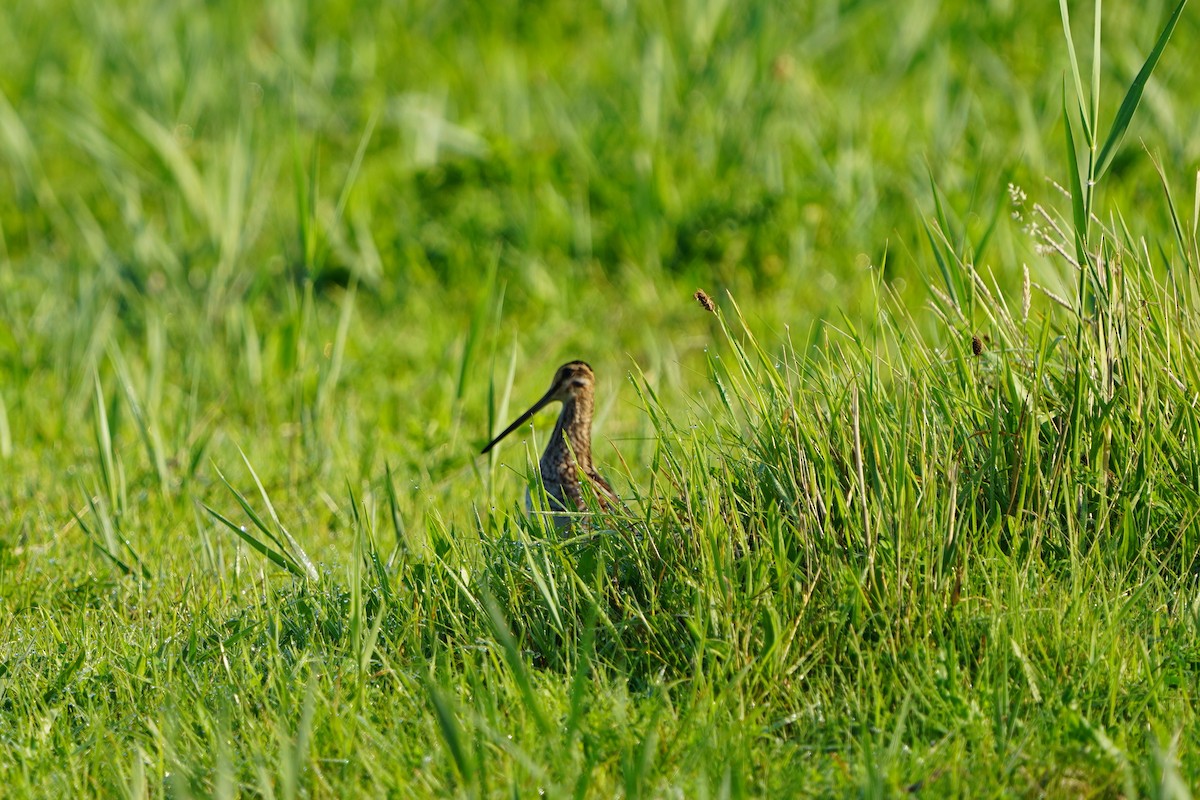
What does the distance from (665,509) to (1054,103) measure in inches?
181

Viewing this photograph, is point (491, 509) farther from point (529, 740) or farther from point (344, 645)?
point (529, 740)

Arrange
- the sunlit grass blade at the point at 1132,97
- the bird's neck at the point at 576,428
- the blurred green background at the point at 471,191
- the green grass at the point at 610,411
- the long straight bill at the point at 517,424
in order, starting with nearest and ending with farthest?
the green grass at the point at 610,411, the sunlit grass blade at the point at 1132,97, the long straight bill at the point at 517,424, the bird's neck at the point at 576,428, the blurred green background at the point at 471,191

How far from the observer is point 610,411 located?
538 centimetres

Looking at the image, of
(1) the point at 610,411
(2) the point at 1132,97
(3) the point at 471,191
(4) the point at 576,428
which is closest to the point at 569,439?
(4) the point at 576,428

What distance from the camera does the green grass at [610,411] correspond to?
289 cm

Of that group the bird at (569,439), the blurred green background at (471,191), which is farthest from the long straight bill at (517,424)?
the blurred green background at (471,191)

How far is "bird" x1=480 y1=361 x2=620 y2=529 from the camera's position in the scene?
4.30m

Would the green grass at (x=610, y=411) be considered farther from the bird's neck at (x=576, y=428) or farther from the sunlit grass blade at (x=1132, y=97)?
the bird's neck at (x=576, y=428)

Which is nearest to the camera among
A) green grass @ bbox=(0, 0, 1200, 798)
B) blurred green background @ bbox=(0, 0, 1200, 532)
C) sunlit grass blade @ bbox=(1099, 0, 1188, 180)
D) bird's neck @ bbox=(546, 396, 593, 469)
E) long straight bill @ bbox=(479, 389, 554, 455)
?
green grass @ bbox=(0, 0, 1200, 798)

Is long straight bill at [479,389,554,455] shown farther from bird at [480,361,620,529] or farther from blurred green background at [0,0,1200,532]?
blurred green background at [0,0,1200,532]

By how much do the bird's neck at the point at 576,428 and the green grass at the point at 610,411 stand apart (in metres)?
0.14

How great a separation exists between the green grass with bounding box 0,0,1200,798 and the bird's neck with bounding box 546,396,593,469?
140 mm

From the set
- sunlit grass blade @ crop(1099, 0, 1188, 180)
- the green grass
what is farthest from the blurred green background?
sunlit grass blade @ crop(1099, 0, 1188, 180)

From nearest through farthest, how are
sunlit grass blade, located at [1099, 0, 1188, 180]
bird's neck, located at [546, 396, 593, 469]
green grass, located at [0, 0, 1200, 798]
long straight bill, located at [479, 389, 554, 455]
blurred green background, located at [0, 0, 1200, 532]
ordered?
1. green grass, located at [0, 0, 1200, 798]
2. sunlit grass blade, located at [1099, 0, 1188, 180]
3. long straight bill, located at [479, 389, 554, 455]
4. bird's neck, located at [546, 396, 593, 469]
5. blurred green background, located at [0, 0, 1200, 532]
